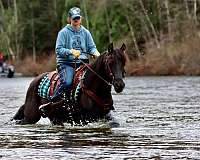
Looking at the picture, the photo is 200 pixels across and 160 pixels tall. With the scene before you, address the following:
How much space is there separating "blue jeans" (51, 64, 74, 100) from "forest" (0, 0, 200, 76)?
1665 inches

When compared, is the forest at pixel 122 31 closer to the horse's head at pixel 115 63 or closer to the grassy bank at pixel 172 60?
the grassy bank at pixel 172 60

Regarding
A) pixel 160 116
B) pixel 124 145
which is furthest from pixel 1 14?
pixel 124 145

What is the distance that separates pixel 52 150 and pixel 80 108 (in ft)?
12.1

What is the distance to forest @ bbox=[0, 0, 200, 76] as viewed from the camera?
6344cm

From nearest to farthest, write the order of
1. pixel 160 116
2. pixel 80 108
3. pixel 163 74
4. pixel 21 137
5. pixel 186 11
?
pixel 21 137 < pixel 80 108 < pixel 160 116 < pixel 163 74 < pixel 186 11

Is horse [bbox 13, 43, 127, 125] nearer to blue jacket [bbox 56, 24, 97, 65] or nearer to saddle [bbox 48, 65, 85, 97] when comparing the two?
saddle [bbox 48, 65, 85, 97]

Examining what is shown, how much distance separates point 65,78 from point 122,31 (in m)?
62.6

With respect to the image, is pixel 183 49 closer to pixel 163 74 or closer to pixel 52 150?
pixel 163 74

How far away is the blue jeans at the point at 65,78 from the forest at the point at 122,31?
139 feet

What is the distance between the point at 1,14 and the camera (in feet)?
310

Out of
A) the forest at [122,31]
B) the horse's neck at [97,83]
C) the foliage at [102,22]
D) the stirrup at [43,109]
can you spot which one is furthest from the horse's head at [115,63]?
the foliage at [102,22]

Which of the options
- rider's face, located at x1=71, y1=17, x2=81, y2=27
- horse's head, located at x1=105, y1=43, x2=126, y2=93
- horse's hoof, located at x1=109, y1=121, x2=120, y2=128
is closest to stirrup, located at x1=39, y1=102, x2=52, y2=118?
horse's hoof, located at x1=109, y1=121, x2=120, y2=128

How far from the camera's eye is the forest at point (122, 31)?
208ft

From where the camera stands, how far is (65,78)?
14.0 m
